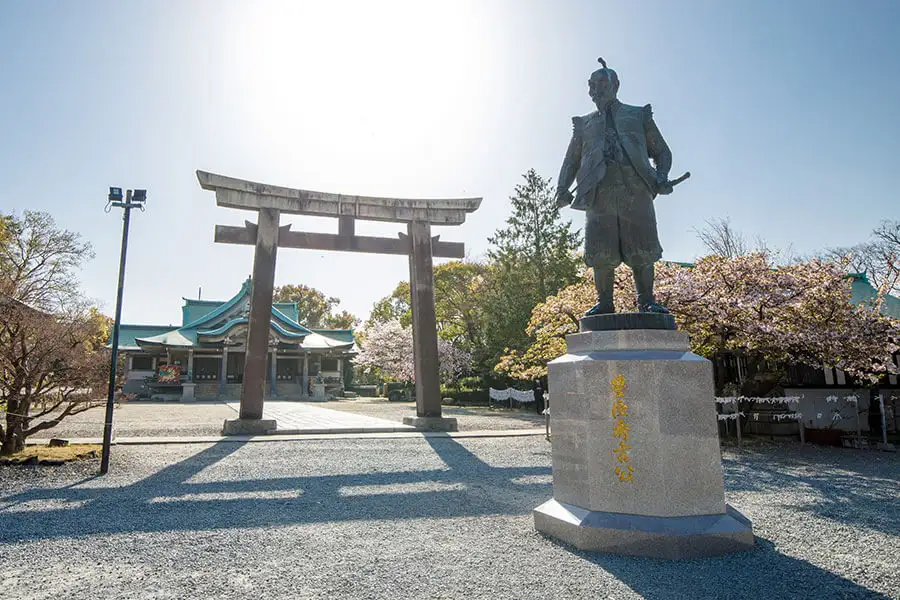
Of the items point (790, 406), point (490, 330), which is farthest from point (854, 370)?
point (490, 330)

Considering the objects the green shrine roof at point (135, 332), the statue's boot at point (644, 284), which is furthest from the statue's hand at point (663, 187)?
the green shrine roof at point (135, 332)

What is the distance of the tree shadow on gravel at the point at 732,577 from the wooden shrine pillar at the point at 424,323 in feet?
26.0

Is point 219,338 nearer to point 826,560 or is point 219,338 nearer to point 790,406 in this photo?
point 790,406

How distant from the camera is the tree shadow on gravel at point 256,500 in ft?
13.8

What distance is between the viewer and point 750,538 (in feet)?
11.2

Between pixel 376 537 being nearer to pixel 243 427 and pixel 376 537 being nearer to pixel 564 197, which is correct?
pixel 564 197

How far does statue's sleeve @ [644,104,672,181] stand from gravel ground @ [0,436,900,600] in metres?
3.17

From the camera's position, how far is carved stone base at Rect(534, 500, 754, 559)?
3293mm

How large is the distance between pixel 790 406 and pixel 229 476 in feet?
42.8

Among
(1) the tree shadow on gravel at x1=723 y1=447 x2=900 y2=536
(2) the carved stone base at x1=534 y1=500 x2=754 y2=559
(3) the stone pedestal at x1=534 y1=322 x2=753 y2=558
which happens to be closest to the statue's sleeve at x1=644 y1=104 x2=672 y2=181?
(3) the stone pedestal at x1=534 y1=322 x2=753 y2=558

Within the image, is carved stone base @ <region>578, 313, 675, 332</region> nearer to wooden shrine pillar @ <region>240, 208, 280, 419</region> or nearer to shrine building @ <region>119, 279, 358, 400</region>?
wooden shrine pillar @ <region>240, 208, 280, 419</region>

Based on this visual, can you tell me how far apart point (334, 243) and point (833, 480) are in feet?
32.6

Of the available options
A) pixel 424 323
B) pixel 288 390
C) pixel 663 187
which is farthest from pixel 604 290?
pixel 288 390

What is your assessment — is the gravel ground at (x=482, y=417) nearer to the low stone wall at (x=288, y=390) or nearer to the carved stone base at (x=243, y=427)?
the carved stone base at (x=243, y=427)
